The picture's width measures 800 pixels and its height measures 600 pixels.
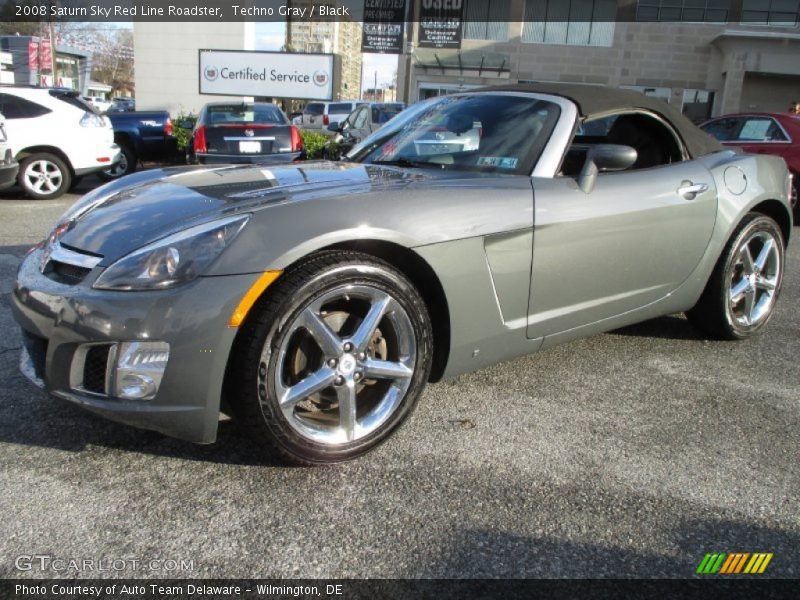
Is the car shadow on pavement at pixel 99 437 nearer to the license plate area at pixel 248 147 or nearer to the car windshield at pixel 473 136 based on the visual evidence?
the car windshield at pixel 473 136

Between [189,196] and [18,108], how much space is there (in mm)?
8287

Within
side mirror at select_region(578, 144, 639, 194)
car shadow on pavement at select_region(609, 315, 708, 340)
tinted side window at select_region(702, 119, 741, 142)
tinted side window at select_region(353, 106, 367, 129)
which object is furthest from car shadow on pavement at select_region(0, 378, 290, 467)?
tinted side window at select_region(353, 106, 367, 129)

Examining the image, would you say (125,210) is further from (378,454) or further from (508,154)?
(508,154)

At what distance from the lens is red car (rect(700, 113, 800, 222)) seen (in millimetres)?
8680

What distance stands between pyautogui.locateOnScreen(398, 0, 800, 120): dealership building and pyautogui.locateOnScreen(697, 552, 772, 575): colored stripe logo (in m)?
29.6

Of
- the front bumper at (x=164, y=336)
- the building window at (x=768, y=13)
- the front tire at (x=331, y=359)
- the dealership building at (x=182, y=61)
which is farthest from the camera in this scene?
the building window at (x=768, y=13)

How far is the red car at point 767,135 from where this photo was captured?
342 inches

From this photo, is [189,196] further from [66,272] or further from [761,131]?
[761,131]

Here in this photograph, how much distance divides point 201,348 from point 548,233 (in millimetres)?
1485

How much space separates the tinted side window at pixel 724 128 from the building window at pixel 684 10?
2450cm

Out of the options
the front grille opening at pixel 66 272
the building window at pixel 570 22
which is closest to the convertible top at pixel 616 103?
the front grille opening at pixel 66 272

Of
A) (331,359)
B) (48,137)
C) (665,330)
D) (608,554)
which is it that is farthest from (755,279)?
(48,137)

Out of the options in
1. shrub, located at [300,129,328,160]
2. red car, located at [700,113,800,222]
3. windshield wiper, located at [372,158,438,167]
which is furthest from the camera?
shrub, located at [300,129,328,160]

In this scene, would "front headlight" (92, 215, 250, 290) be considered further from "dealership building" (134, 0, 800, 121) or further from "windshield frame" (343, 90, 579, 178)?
"dealership building" (134, 0, 800, 121)
